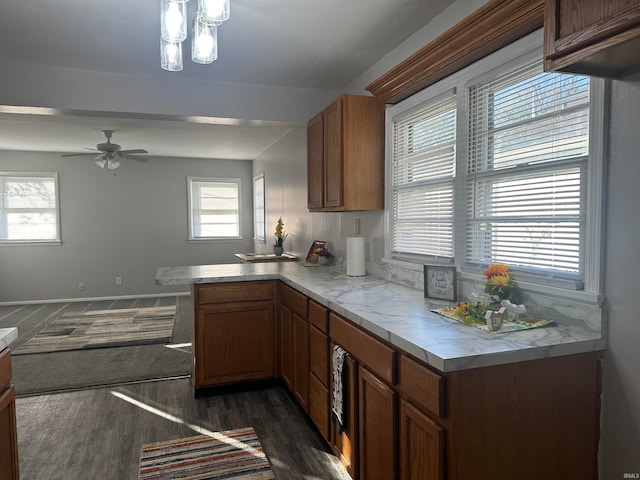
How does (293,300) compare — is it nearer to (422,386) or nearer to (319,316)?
(319,316)

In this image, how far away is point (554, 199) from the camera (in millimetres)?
1756

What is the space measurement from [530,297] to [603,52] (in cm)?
97

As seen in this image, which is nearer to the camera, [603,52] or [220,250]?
[603,52]

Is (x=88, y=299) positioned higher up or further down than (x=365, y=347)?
further down

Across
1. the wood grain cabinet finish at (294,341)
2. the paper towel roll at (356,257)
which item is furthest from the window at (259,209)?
the paper towel roll at (356,257)

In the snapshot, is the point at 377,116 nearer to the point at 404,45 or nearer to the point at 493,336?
the point at 404,45

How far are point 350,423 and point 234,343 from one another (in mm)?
1405

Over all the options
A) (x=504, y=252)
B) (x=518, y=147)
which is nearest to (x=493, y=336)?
(x=504, y=252)

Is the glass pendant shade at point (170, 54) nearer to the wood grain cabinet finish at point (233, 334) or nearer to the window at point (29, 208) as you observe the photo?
the wood grain cabinet finish at point (233, 334)

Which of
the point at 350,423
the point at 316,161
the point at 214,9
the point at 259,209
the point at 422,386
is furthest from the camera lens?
the point at 259,209

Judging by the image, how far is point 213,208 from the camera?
7840 millimetres

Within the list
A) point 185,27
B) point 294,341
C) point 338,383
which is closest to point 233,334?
point 294,341

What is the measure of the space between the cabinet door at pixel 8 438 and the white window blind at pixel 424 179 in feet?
6.96

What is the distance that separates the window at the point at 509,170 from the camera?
1.62 meters
